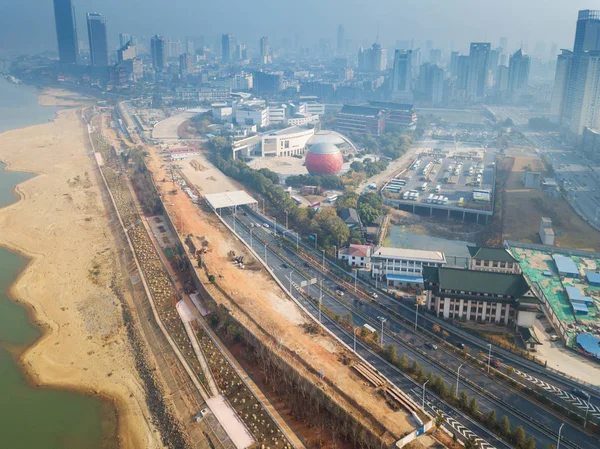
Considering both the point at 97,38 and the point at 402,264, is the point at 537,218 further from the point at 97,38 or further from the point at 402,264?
the point at 97,38

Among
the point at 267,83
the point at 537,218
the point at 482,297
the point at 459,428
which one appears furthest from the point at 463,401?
the point at 267,83

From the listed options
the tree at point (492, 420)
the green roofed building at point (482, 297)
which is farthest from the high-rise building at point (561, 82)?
the tree at point (492, 420)

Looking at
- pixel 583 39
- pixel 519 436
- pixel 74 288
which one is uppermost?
pixel 583 39

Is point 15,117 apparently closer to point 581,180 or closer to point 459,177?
point 459,177

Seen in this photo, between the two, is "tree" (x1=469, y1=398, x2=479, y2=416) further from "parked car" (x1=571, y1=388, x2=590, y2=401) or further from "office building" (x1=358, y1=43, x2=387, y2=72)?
"office building" (x1=358, y1=43, x2=387, y2=72)

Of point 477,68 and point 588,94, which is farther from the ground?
point 477,68

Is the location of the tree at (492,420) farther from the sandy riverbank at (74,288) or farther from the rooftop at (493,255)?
the rooftop at (493,255)
